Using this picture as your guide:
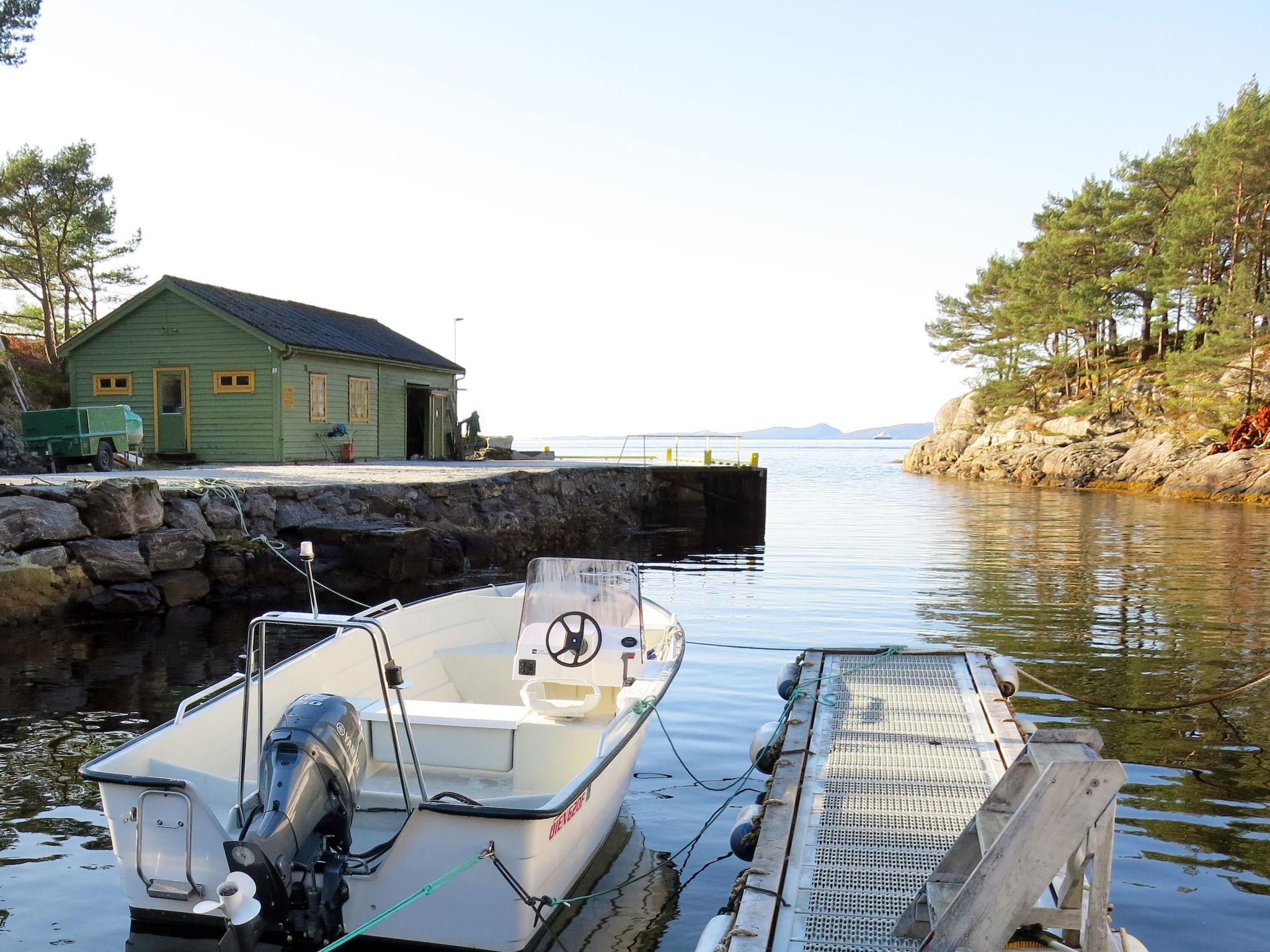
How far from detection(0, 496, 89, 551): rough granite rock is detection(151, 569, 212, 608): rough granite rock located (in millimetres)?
1158

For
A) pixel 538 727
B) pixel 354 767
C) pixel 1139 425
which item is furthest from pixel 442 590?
pixel 1139 425

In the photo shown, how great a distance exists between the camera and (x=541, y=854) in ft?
14.6

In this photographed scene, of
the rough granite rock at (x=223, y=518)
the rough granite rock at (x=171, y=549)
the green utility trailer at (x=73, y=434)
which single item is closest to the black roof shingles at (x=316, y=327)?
the green utility trailer at (x=73, y=434)

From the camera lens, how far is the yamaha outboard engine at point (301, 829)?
156 inches

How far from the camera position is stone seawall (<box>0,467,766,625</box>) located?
1180 centimetres

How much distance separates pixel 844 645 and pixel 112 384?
1945 cm

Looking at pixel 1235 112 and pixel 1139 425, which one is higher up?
pixel 1235 112

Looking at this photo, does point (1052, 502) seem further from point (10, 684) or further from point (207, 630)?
point (10, 684)

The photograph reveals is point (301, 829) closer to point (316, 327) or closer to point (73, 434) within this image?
point (73, 434)

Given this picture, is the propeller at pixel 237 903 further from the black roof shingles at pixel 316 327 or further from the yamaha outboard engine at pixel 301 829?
the black roof shingles at pixel 316 327

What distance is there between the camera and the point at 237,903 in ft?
11.5

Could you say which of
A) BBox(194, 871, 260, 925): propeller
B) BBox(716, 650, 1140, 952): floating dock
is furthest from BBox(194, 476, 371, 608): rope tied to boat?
BBox(194, 871, 260, 925): propeller

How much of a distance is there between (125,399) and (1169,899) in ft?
77.6

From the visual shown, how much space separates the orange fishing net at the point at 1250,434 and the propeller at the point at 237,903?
3933cm
